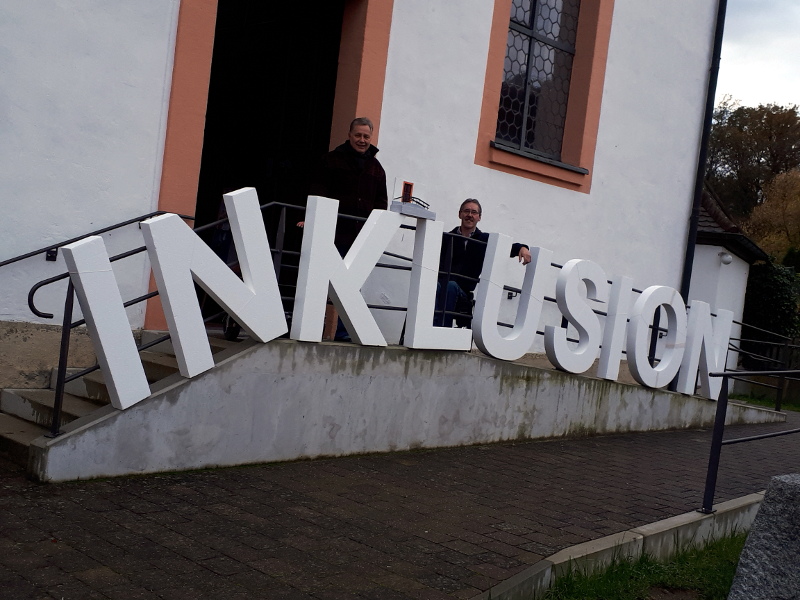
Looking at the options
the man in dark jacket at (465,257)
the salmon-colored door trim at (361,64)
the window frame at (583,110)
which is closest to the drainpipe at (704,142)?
the window frame at (583,110)

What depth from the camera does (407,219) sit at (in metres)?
8.27

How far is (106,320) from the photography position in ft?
16.1

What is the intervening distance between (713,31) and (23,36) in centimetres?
896

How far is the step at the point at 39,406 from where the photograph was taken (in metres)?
5.48

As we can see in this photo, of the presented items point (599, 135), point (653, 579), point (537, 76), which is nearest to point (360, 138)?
point (653, 579)

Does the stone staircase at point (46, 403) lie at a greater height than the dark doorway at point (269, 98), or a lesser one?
lesser

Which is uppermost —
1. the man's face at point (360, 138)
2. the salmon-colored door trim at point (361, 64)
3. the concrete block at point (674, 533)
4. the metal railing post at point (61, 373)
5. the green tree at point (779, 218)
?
the green tree at point (779, 218)

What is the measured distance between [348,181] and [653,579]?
379 centimetres

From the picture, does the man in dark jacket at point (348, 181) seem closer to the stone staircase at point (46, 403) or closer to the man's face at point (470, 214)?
the man's face at point (470, 214)

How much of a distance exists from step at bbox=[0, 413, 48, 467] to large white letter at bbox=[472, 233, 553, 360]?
3.44m

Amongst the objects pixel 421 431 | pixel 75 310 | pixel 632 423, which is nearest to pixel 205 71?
pixel 75 310

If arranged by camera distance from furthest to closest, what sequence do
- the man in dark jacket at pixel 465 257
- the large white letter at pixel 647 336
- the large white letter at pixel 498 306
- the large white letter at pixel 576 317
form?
the large white letter at pixel 647 336, the large white letter at pixel 576 317, the man in dark jacket at pixel 465 257, the large white letter at pixel 498 306

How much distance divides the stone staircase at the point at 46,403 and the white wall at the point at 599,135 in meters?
3.13

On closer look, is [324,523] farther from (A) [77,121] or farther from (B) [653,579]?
(A) [77,121]
